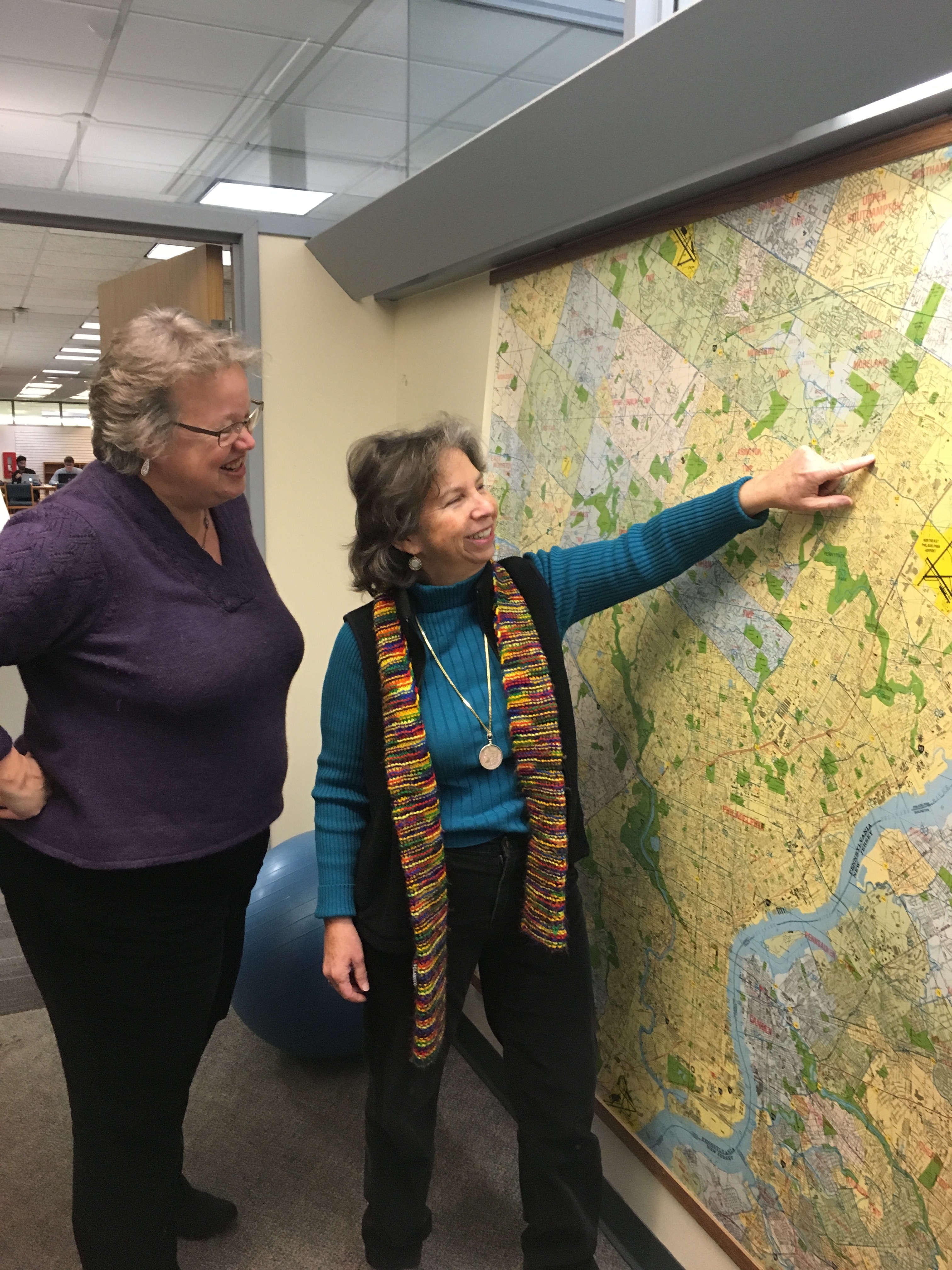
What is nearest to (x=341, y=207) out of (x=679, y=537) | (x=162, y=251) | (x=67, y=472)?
(x=679, y=537)

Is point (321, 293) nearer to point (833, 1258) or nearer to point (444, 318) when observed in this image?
point (444, 318)

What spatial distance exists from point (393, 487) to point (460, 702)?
1.16 feet

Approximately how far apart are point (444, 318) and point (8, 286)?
7.65 metres

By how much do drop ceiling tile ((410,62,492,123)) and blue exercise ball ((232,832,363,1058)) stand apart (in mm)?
1634

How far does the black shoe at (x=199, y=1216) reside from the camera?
1.90 meters

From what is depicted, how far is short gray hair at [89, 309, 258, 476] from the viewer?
1360 millimetres

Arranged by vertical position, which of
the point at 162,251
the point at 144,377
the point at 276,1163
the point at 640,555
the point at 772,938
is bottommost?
the point at 276,1163

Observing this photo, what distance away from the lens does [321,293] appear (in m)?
2.67

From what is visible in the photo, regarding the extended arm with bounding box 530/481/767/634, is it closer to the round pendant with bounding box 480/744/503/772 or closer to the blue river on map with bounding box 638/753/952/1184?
the round pendant with bounding box 480/744/503/772

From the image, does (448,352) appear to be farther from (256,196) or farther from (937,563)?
(256,196)

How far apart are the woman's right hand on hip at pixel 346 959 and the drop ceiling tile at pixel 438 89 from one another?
160 centimetres

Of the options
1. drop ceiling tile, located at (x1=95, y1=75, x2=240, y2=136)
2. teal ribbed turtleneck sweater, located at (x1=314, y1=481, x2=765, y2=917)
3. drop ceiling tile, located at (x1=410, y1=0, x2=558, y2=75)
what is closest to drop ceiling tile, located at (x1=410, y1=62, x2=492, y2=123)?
drop ceiling tile, located at (x1=410, y1=0, x2=558, y2=75)

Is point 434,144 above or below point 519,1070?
above

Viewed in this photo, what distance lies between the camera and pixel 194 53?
14.8ft
